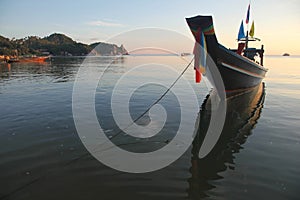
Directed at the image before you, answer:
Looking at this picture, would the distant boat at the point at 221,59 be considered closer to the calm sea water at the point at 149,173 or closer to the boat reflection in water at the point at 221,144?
the boat reflection in water at the point at 221,144

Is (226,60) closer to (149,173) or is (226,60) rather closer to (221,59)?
(221,59)

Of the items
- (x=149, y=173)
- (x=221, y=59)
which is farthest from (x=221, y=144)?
(x=221, y=59)

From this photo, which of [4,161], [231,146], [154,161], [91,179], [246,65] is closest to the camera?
[91,179]

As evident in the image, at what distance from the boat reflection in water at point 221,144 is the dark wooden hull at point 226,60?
2.33 metres

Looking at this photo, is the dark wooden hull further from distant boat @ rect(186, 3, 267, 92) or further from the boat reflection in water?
the boat reflection in water

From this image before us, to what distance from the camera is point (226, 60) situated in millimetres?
15180

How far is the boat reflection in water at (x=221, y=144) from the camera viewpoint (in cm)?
561

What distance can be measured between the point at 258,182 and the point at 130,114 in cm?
747

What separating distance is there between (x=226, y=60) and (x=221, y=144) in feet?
28.6

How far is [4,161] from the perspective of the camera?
6219mm

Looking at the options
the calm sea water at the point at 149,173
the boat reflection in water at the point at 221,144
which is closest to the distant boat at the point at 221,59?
the boat reflection in water at the point at 221,144

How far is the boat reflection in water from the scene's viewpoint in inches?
221

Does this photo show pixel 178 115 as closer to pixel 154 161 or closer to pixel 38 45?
pixel 154 161

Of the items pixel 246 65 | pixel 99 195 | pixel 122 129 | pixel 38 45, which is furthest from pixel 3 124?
pixel 38 45
